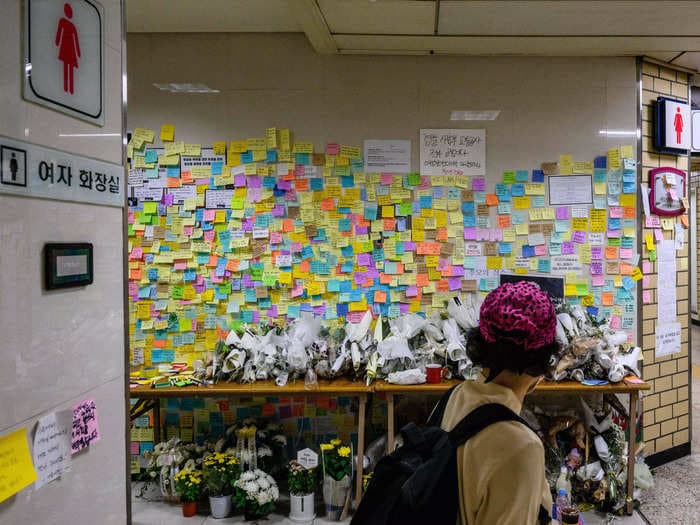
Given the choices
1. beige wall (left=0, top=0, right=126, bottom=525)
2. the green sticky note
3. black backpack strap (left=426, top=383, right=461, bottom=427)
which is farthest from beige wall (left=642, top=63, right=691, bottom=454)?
beige wall (left=0, top=0, right=126, bottom=525)

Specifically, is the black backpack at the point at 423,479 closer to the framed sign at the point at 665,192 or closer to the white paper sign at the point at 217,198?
the white paper sign at the point at 217,198

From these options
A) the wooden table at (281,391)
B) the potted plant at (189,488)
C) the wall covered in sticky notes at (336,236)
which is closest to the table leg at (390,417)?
the wooden table at (281,391)

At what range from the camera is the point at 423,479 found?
3.61 ft

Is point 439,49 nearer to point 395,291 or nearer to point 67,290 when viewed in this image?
point 395,291

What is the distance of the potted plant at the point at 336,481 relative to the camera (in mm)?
3143

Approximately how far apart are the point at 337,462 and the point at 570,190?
2322mm

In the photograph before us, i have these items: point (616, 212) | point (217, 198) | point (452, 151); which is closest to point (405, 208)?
point (452, 151)

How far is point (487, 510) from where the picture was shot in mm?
1076

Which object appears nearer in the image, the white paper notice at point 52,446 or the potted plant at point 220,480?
the white paper notice at point 52,446

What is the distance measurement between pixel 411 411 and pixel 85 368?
254 centimetres

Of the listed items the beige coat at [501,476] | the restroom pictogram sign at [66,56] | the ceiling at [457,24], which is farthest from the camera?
the ceiling at [457,24]

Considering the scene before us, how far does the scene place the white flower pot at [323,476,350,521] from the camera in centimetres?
314

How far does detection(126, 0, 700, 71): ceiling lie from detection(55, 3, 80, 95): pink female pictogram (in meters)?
1.66

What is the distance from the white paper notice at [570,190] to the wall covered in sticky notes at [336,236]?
0.01m
